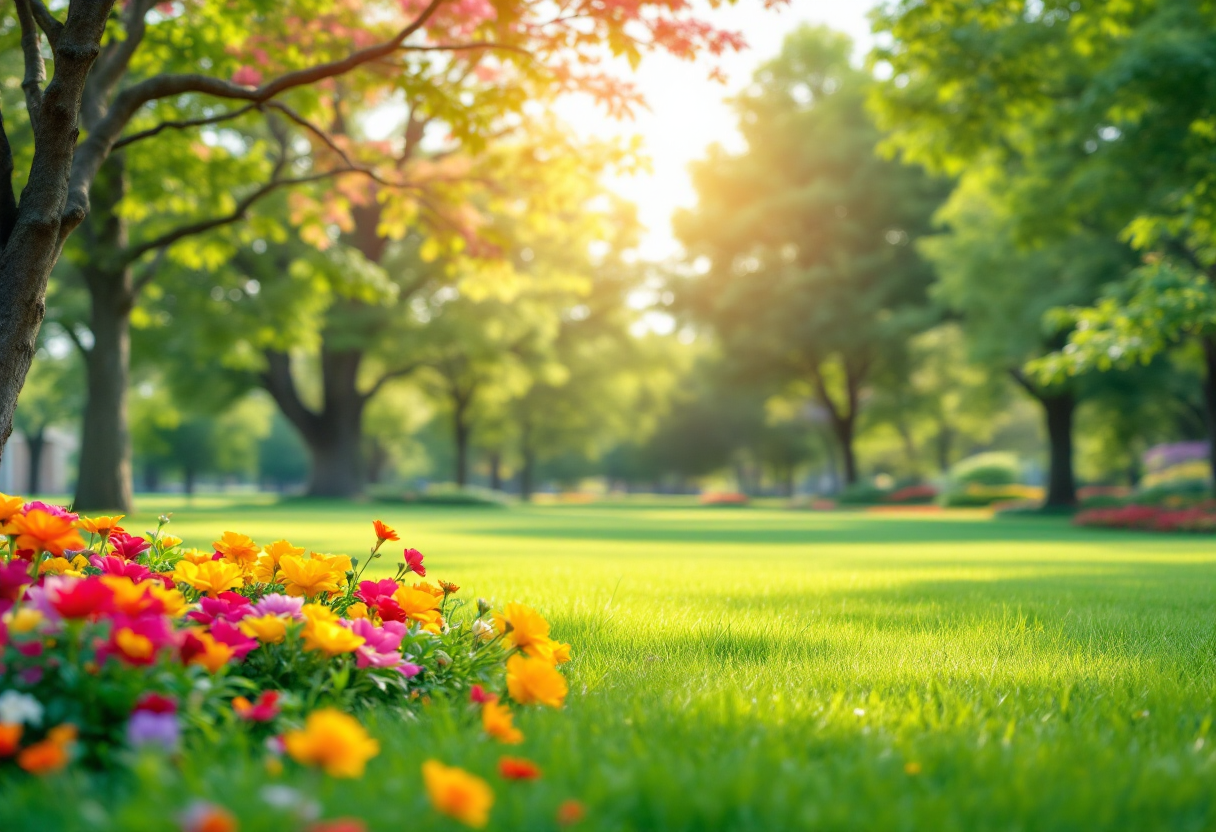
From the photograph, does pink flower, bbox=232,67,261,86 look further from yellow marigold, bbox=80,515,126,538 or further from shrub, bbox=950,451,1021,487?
shrub, bbox=950,451,1021,487

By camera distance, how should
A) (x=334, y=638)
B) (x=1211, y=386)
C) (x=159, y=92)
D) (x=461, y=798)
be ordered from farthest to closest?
(x=1211, y=386)
(x=159, y=92)
(x=334, y=638)
(x=461, y=798)

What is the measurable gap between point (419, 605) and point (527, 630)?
0.56 metres

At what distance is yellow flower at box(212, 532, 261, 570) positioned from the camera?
3422 mm

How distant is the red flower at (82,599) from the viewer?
2.06m

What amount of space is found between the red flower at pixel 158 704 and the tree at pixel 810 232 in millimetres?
30782

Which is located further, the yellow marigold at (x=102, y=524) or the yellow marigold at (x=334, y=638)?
the yellow marigold at (x=102, y=524)

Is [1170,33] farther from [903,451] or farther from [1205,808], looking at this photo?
[903,451]

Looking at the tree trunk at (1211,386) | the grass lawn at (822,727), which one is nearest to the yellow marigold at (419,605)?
the grass lawn at (822,727)

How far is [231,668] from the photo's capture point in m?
2.55

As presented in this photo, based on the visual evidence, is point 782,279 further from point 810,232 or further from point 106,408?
point 106,408

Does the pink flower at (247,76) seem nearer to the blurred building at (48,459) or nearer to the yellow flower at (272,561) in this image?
the yellow flower at (272,561)

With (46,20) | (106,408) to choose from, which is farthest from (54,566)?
(106,408)

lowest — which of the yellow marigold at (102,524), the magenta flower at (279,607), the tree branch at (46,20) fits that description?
the magenta flower at (279,607)

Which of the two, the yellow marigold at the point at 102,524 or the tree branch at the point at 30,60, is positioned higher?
the tree branch at the point at 30,60
